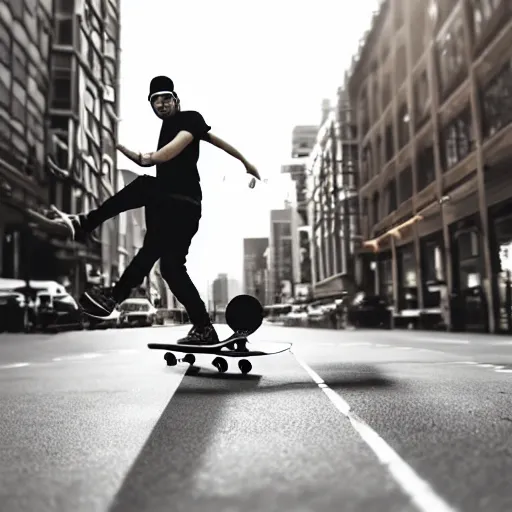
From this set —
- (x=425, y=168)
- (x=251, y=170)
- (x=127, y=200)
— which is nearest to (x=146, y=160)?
(x=127, y=200)

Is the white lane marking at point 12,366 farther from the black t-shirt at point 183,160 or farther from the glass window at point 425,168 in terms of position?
the glass window at point 425,168

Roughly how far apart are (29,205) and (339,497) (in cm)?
4029

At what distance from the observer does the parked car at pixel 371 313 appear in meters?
39.8

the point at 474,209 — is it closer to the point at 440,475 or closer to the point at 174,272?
the point at 174,272

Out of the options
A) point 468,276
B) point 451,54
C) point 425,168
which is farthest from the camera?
point 425,168

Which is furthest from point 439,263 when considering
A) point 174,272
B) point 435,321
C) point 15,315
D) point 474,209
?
point 174,272

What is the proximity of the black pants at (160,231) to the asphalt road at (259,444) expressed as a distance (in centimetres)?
104

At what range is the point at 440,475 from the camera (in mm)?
3061

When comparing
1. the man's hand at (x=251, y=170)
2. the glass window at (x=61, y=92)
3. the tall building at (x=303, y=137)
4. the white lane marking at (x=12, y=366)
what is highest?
the tall building at (x=303, y=137)

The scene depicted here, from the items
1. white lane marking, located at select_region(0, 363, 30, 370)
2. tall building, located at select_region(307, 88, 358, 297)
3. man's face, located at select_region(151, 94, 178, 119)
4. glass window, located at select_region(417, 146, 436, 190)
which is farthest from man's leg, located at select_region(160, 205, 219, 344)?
tall building, located at select_region(307, 88, 358, 297)

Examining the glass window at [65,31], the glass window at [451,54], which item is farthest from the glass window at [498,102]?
the glass window at [65,31]

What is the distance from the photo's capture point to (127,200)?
7090 mm

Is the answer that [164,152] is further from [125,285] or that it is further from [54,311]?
[54,311]

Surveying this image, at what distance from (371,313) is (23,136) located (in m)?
22.8
